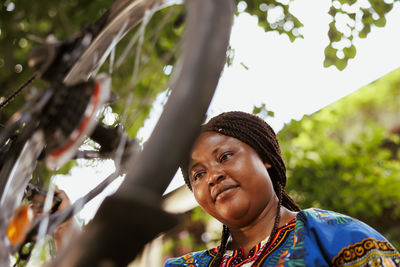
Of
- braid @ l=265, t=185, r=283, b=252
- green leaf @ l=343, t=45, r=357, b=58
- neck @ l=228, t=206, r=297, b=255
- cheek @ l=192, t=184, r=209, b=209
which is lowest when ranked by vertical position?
green leaf @ l=343, t=45, r=357, b=58

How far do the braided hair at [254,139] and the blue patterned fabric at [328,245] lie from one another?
0.25 m

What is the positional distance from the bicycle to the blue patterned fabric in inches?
28.7

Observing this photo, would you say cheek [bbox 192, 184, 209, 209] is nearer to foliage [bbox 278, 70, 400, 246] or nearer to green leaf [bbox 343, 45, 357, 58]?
green leaf [bbox 343, 45, 357, 58]

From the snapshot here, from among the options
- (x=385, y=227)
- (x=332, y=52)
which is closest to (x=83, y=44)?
(x=332, y=52)

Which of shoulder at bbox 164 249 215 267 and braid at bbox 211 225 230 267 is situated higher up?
braid at bbox 211 225 230 267

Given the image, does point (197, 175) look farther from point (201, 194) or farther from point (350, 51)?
point (350, 51)

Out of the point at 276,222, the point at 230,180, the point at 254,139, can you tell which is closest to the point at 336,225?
the point at 276,222

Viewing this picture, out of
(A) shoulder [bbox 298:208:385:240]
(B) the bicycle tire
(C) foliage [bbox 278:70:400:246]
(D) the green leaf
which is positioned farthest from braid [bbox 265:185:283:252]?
(C) foliage [bbox 278:70:400:246]

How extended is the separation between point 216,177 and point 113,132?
2.48 feet

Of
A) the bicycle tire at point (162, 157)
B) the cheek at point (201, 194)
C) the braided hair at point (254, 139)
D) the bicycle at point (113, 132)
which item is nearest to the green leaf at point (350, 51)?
the braided hair at point (254, 139)

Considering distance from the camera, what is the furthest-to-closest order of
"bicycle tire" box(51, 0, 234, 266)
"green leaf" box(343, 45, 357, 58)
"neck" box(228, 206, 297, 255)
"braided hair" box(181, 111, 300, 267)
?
1. "green leaf" box(343, 45, 357, 58)
2. "braided hair" box(181, 111, 300, 267)
3. "neck" box(228, 206, 297, 255)
4. "bicycle tire" box(51, 0, 234, 266)

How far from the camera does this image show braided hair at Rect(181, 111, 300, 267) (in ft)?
6.43

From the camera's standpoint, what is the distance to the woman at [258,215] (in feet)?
4.94

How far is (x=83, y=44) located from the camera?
1.10 meters
